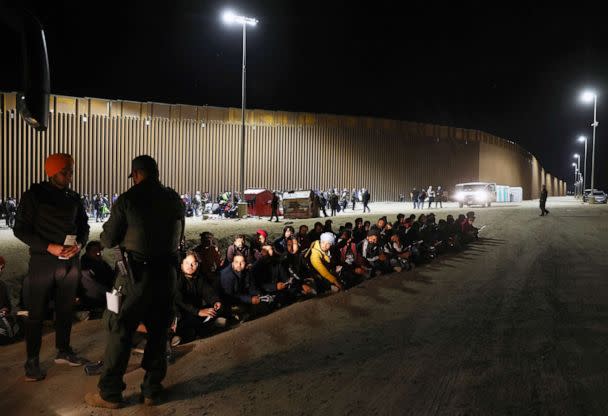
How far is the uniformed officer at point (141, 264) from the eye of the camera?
3.48 meters

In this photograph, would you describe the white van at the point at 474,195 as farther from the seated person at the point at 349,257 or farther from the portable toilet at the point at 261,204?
the seated person at the point at 349,257

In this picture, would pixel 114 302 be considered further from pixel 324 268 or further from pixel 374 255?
pixel 374 255

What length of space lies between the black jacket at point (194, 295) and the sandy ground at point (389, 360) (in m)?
0.40

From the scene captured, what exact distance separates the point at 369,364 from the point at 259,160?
33.9 metres

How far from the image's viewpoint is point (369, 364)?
4.68 meters

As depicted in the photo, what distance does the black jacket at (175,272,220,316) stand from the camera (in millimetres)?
5387

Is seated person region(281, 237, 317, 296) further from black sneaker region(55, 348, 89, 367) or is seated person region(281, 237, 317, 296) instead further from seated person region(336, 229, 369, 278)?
black sneaker region(55, 348, 89, 367)

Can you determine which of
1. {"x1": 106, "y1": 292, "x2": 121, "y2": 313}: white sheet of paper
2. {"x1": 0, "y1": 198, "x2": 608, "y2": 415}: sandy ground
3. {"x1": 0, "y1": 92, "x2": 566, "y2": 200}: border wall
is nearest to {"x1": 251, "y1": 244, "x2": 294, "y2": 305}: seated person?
{"x1": 0, "y1": 198, "x2": 608, "y2": 415}: sandy ground

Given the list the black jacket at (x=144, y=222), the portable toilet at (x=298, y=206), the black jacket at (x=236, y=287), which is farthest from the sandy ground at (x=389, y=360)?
the portable toilet at (x=298, y=206)

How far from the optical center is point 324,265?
8125 mm

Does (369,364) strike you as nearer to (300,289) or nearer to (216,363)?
(216,363)

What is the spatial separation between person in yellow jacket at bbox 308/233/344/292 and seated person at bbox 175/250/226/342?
108 inches

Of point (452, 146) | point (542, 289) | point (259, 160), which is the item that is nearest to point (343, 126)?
point (259, 160)

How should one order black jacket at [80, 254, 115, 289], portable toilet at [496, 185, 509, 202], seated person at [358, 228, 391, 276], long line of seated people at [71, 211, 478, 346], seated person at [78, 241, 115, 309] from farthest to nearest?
portable toilet at [496, 185, 509, 202], seated person at [358, 228, 391, 276], black jacket at [80, 254, 115, 289], seated person at [78, 241, 115, 309], long line of seated people at [71, 211, 478, 346]
